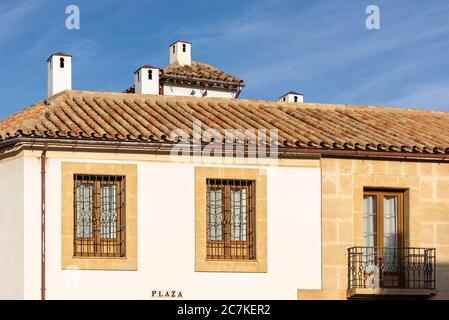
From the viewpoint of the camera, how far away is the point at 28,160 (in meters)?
24.1

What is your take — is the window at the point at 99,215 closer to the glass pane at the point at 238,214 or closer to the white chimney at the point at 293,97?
the glass pane at the point at 238,214

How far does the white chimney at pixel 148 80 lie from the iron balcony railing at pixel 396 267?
9630 mm

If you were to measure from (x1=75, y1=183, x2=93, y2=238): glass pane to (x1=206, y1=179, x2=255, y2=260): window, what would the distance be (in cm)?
238

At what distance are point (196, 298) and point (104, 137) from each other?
359 centimetres

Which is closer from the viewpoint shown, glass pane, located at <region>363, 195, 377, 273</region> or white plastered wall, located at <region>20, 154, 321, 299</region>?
white plastered wall, located at <region>20, 154, 321, 299</region>

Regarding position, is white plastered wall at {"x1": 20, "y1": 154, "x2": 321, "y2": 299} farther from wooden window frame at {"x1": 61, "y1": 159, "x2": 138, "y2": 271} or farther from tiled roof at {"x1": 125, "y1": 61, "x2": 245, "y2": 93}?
tiled roof at {"x1": 125, "y1": 61, "x2": 245, "y2": 93}

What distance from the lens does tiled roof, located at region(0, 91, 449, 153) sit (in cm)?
2503

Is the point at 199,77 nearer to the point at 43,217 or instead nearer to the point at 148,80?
the point at 148,80

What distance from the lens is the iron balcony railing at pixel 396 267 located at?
86.1 feet

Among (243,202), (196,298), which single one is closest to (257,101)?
(243,202)

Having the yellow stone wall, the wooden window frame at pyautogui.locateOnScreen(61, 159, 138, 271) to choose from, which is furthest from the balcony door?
the wooden window frame at pyautogui.locateOnScreen(61, 159, 138, 271)

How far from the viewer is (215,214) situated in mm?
25500

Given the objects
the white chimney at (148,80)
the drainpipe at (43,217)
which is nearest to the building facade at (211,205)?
the drainpipe at (43,217)

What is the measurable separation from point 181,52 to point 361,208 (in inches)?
907
